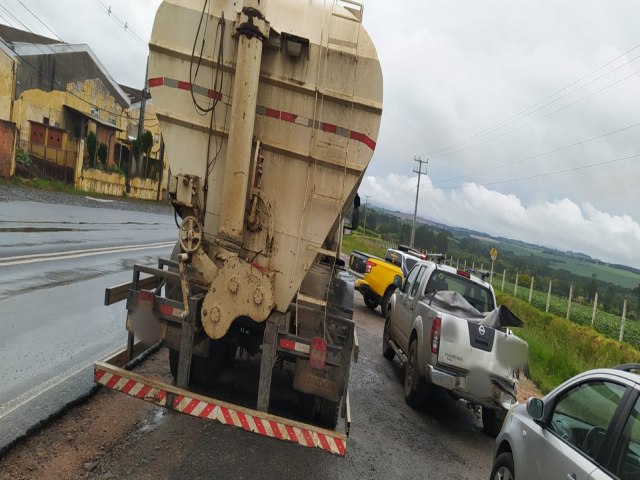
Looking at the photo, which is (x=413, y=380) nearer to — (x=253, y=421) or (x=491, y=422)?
(x=491, y=422)

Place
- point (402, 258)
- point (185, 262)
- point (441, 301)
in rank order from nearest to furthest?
point (185, 262) < point (441, 301) < point (402, 258)

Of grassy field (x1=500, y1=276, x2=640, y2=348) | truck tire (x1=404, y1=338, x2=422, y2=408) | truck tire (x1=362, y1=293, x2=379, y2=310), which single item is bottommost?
grassy field (x1=500, y1=276, x2=640, y2=348)

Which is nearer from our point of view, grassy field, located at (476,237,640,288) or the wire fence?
the wire fence

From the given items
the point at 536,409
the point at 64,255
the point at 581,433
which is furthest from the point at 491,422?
the point at 64,255

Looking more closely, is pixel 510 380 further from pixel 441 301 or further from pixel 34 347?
pixel 34 347

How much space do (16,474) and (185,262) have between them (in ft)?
6.07

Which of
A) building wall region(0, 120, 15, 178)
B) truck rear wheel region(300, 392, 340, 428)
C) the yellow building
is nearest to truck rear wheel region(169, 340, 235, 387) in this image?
truck rear wheel region(300, 392, 340, 428)

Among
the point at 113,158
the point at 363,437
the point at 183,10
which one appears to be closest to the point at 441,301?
the point at 363,437

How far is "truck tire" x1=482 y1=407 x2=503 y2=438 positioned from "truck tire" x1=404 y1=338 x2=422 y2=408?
88cm

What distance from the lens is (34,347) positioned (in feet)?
19.4

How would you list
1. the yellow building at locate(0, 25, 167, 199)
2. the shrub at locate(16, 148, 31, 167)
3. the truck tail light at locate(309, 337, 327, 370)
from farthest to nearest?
the yellow building at locate(0, 25, 167, 199), the shrub at locate(16, 148, 31, 167), the truck tail light at locate(309, 337, 327, 370)

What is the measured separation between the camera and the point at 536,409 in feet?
12.5

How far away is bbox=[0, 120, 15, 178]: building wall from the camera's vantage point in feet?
88.1

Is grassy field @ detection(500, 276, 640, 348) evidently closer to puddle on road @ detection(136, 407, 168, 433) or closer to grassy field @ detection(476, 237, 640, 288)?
puddle on road @ detection(136, 407, 168, 433)
